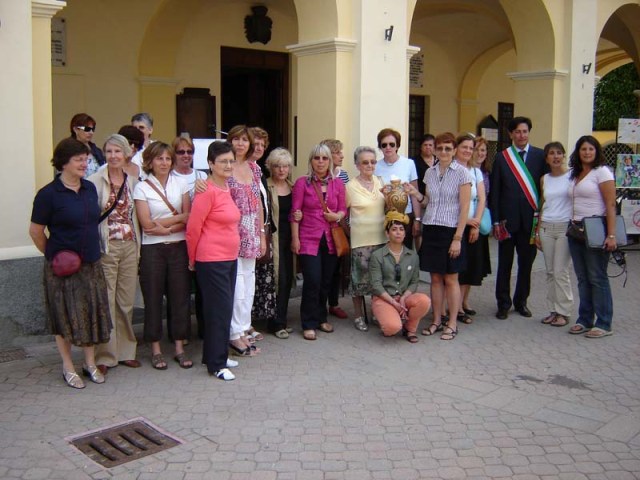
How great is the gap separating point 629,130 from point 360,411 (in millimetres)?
9195

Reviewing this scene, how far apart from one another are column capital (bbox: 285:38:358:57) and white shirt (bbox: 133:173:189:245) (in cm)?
312

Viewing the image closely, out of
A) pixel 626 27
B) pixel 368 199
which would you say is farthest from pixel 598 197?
pixel 626 27

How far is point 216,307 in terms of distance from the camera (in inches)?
206

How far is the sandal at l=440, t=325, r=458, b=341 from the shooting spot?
642 centimetres

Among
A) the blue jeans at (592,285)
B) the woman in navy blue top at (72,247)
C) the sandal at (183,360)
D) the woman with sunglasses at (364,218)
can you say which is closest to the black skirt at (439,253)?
the woman with sunglasses at (364,218)

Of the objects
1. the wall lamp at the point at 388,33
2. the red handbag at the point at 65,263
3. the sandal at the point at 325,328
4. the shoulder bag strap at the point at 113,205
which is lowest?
the sandal at the point at 325,328

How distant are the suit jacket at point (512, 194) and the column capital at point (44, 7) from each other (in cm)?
425

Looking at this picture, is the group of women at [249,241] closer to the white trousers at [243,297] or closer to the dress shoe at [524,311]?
the white trousers at [243,297]

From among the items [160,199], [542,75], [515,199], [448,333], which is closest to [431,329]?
[448,333]

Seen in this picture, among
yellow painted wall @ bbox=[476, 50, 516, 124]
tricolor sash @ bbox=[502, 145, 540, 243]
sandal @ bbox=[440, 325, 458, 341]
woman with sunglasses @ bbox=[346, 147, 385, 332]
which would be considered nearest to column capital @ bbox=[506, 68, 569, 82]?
tricolor sash @ bbox=[502, 145, 540, 243]

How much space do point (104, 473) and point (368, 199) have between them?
11.5 feet

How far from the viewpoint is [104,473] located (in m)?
3.82

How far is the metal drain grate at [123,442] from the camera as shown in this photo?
403cm

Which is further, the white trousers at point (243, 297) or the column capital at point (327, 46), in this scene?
the column capital at point (327, 46)
